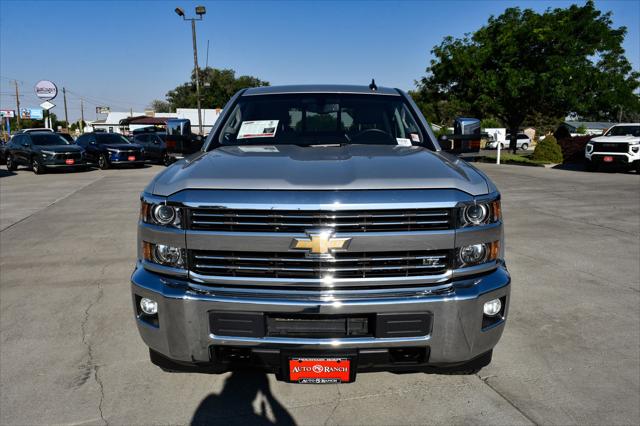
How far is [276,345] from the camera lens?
2.34 meters

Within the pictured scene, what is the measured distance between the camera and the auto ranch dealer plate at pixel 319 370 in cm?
235

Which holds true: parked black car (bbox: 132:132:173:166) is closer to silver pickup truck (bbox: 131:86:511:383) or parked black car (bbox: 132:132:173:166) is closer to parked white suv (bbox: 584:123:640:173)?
parked white suv (bbox: 584:123:640:173)

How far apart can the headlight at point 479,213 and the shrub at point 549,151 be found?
72.3ft

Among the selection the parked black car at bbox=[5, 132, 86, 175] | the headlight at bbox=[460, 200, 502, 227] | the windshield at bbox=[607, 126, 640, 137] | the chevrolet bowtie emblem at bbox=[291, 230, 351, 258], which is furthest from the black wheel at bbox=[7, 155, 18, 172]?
the windshield at bbox=[607, 126, 640, 137]

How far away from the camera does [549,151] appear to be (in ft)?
73.3

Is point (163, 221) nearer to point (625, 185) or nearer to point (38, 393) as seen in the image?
point (38, 393)

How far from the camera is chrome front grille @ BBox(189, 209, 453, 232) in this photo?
2.33 metres

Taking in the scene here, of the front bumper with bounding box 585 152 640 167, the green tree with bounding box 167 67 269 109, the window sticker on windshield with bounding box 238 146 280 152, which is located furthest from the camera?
the green tree with bounding box 167 67 269 109

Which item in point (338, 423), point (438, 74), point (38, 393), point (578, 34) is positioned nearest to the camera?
point (338, 423)

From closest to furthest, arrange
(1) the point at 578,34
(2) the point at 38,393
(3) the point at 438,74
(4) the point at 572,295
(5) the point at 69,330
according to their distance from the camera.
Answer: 1. (2) the point at 38,393
2. (5) the point at 69,330
3. (4) the point at 572,295
4. (1) the point at 578,34
5. (3) the point at 438,74

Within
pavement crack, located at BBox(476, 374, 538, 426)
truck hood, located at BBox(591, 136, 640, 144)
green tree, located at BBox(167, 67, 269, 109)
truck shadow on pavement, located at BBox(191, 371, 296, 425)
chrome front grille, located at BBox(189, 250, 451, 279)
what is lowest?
truck shadow on pavement, located at BBox(191, 371, 296, 425)

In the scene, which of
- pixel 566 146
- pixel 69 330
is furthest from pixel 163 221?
pixel 566 146

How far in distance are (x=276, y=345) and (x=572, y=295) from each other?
3.67 metres

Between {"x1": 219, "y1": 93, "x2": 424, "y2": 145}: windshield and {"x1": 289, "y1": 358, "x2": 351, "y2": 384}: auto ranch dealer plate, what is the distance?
179cm
